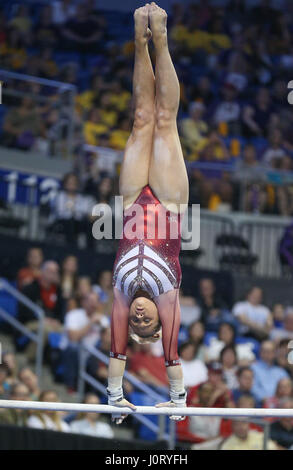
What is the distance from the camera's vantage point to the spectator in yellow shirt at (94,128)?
12.9 m

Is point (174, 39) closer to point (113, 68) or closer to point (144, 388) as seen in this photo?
point (113, 68)

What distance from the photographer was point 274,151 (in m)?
13.6

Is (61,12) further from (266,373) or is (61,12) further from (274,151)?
(266,373)

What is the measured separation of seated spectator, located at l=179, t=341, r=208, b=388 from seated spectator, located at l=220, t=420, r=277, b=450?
103 cm

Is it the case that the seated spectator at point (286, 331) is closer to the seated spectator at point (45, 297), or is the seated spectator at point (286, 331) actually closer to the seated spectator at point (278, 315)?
the seated spectator at point (278, 315)

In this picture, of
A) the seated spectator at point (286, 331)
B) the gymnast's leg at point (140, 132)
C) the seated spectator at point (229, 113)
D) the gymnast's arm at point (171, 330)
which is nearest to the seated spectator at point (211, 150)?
the seated spectator at point (229, 113)

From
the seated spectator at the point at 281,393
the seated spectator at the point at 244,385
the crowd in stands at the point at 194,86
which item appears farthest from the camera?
the crowd in stands at the point at 194,86

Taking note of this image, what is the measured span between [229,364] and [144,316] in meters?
3.47

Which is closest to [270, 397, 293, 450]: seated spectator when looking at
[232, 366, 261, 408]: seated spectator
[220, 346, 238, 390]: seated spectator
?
[232, 366, 261, 408]: seated spectator

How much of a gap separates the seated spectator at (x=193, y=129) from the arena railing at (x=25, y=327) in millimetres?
4344

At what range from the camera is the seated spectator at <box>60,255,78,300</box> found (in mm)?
9938

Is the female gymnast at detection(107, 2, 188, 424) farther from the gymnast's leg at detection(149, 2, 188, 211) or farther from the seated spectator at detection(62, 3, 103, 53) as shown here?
the seated spectator at detection(62, 3, 103, 53)

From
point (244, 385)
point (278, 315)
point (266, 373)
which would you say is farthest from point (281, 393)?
point (278, 315)

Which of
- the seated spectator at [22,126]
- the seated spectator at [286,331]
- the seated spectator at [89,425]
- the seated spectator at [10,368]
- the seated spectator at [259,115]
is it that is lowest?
the seated spectator at [89,425]
